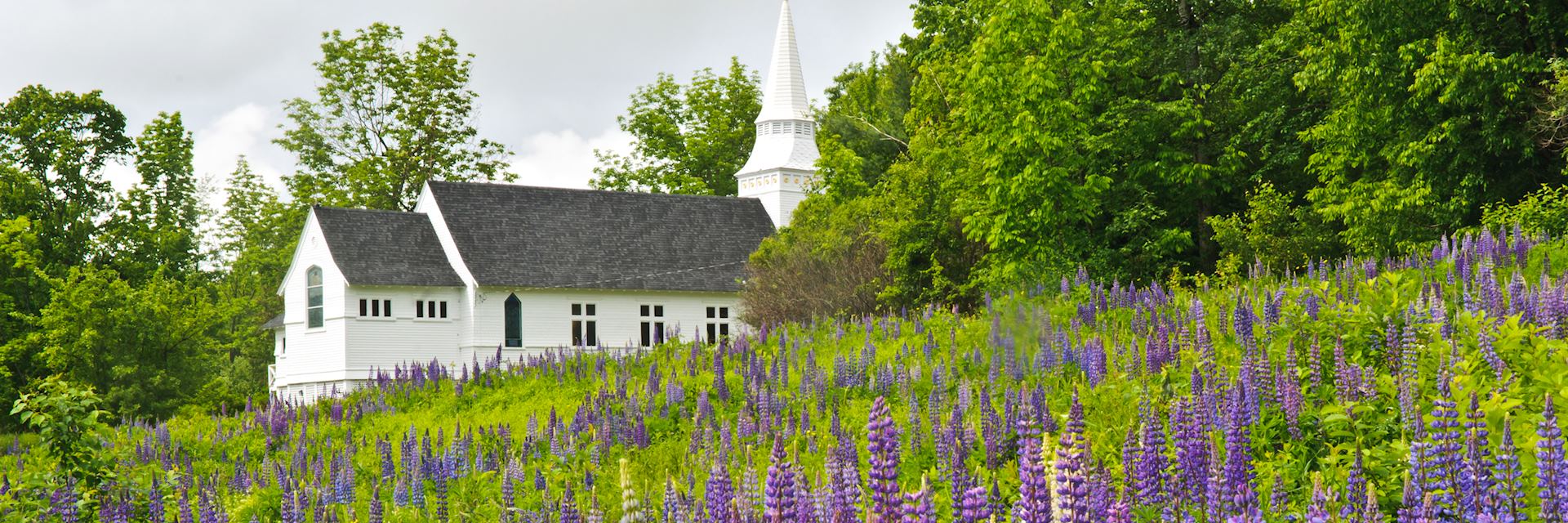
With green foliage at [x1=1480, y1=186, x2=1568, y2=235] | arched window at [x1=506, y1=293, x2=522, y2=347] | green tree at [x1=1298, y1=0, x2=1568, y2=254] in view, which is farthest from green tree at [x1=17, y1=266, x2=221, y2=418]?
green foliage at [x1=1480, y1=186, x2=1568, y2=235]

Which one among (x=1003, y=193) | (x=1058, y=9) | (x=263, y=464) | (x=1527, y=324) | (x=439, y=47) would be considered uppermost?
(x=439, y=47)

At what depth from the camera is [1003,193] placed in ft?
111

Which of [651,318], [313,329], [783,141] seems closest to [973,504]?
[313,329]

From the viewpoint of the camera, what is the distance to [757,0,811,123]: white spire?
59.8 metres

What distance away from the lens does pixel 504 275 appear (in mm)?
48719

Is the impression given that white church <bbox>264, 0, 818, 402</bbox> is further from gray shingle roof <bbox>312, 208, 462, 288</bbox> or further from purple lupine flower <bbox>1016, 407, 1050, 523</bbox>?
purple lupine flower <bbox>1016, 407, 1050, 523</bbox>

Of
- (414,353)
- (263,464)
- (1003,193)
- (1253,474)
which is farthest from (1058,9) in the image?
(1253,474)

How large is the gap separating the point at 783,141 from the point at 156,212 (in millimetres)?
23560

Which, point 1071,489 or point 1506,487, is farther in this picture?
point 1506,487

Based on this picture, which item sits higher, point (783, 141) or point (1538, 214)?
point (783, 141)

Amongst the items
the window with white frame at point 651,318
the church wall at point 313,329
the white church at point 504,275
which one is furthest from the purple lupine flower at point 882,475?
the window with white frame at point 651,318

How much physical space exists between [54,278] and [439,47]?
21.5m

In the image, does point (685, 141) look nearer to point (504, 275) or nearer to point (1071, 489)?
point (504, 275)

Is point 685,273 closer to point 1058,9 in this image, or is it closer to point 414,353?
point 414,353
